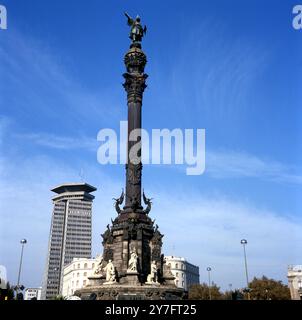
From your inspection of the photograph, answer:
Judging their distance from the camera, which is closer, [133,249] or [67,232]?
[133,249]

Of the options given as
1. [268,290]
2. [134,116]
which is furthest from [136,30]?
[268,290]

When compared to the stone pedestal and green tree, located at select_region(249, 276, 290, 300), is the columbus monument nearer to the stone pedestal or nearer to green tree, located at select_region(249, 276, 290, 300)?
the stone pedestal

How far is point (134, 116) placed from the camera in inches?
1476

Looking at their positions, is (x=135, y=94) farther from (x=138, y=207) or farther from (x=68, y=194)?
(x=68, y=194)

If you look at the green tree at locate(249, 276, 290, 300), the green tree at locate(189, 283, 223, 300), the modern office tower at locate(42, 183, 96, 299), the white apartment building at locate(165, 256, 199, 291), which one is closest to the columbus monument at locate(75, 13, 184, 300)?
the green tree at locate(249, 276, 290, 300)

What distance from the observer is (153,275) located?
102ft

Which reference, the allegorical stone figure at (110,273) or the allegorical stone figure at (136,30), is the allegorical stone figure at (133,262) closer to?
the allegorical stone figure at (110,273)

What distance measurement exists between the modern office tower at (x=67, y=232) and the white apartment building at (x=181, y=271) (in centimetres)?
6176

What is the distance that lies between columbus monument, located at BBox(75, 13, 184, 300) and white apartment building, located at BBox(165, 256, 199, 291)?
83.1 metres

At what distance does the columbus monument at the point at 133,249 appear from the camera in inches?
1164

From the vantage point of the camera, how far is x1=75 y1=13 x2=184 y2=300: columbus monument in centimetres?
2958

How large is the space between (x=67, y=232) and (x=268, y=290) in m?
124

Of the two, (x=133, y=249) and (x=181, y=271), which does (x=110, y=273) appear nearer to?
(x=133, y=249)
